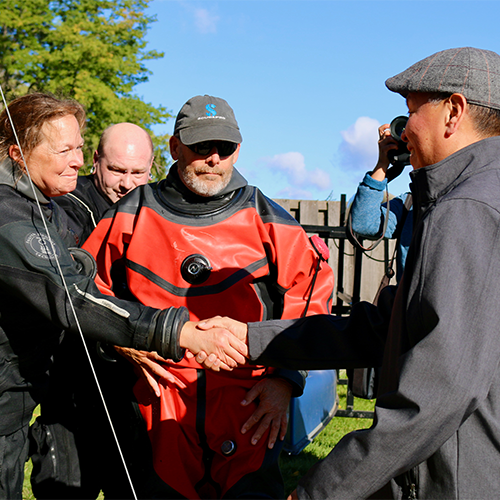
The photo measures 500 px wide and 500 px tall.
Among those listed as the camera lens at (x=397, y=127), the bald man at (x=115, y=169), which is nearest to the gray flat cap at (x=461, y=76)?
the camera lens at (x=397, y=127)

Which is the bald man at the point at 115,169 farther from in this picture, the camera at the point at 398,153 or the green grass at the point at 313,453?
the green grass at the point at 313,453

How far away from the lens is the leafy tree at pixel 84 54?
1642cm

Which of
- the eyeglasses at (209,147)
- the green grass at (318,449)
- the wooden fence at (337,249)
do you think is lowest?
the green grass at (318,449)

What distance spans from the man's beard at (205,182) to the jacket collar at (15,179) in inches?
30.0

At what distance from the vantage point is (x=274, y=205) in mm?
2902

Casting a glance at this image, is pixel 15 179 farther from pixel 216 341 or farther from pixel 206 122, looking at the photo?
pixel 216 341

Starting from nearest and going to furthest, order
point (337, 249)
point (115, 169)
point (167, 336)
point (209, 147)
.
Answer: point (167, 336), point (209, 147), point (115, 169), point (337, 249)

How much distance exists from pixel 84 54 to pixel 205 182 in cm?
1590

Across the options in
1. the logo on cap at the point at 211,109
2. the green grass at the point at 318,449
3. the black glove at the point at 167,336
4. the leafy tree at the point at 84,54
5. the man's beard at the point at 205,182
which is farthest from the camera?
the leafy tree at the point at 84,54

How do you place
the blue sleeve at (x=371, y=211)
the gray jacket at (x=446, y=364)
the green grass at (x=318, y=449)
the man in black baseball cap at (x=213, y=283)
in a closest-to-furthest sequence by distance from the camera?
the gray jacket at (x=446, y=364) < the man in black baseball cap at (x=213, y=283) < the blue sleeve at (x=371, y=211) < the green grass at (x=318, y=449)

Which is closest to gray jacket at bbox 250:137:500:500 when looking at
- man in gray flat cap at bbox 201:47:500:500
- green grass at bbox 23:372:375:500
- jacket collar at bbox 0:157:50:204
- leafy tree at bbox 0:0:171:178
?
man in gray flat cap at bbox 201:47:500:500

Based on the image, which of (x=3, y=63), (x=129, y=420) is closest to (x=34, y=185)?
(x=129, y=420)

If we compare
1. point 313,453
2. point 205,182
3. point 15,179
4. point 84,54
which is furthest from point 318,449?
point 84,54

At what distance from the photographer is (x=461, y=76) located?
5.48 feet
